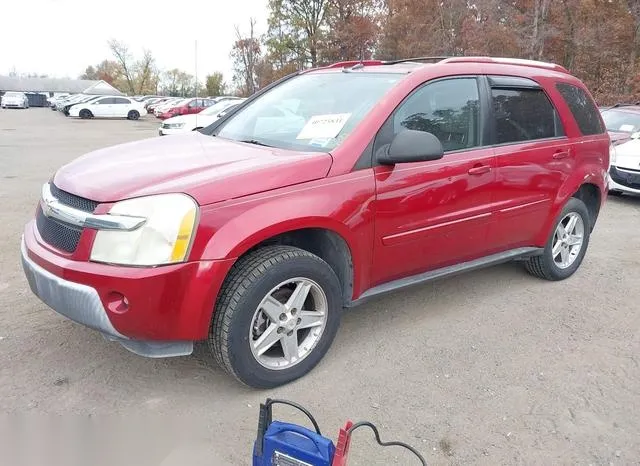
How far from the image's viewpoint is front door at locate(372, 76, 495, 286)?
320cm

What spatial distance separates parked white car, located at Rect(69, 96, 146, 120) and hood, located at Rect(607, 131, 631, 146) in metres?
31.7

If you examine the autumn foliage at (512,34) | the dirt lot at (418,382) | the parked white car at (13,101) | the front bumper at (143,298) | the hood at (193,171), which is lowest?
the parked white car at (13,101)

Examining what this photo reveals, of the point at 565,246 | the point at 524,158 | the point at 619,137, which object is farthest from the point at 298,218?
the point at 619,137

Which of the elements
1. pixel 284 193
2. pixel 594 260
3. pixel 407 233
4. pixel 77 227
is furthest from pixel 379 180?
pixel 594 260

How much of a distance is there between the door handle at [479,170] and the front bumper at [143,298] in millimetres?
1855

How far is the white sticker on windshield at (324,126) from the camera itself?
3207 millimetres

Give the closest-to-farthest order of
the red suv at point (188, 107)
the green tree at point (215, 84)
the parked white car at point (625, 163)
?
the parked white car at point (625, 163)
the red suv at point (188, 107)
the green tree at point (215, 84)

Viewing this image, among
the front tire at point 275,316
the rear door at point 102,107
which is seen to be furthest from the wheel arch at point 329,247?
the rear door at point 102,107

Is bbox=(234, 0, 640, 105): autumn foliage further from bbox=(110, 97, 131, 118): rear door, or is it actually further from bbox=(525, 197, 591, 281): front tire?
bbox=(525, 197, 591, 281): front tire

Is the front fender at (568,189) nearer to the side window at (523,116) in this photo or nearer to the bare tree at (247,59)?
the side window at (523,116)

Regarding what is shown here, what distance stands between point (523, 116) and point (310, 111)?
1692 millimetres

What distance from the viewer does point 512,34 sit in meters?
25.9

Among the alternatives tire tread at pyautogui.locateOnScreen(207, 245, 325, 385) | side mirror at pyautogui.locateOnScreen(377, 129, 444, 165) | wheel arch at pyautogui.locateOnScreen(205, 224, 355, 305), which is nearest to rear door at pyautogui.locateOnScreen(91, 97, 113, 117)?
wheel arch at pyautogui.locateOnScreen(205, 224, 355, 305)

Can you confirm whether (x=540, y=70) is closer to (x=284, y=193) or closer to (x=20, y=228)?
(x=284, y=193)
